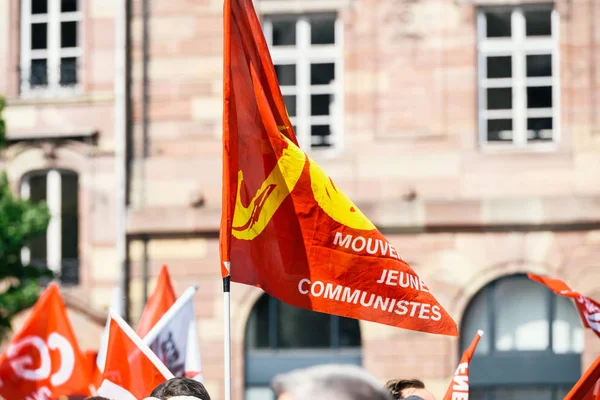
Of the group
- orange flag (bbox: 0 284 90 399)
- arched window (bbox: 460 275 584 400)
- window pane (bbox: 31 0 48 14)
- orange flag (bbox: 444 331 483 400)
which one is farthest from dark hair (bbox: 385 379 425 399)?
window pane (bbox: 31 0 48 14)

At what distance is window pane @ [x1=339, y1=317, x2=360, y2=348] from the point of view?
1736cm

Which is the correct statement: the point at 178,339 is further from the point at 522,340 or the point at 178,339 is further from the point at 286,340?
the point at 522,340

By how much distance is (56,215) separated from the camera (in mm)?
18281

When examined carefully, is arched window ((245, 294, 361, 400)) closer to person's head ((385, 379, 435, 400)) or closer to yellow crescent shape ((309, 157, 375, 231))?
yellow crescent shape ((309, 157, 375, 231))

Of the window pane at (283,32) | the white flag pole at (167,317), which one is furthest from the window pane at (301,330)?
the white flag pole at (167,317)

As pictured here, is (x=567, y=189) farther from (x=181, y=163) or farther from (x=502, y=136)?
(x=181, y=163)

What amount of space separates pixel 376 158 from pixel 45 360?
8252mm

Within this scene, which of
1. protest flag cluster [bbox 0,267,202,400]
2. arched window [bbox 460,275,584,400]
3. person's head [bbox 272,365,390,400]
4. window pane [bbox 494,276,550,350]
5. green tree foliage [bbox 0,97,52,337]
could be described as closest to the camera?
person's head [bbox 272,365,390,400]

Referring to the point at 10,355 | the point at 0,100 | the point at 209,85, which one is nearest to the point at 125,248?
the point at 209,85

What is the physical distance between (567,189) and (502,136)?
1.04 meters

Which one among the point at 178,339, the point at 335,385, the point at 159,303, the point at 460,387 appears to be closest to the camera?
the point at 335,385

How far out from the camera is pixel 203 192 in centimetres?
1756

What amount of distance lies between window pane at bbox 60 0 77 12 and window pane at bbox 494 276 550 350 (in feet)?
21.3

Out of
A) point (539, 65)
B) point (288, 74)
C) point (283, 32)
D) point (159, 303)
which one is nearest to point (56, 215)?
point (288, 74)
